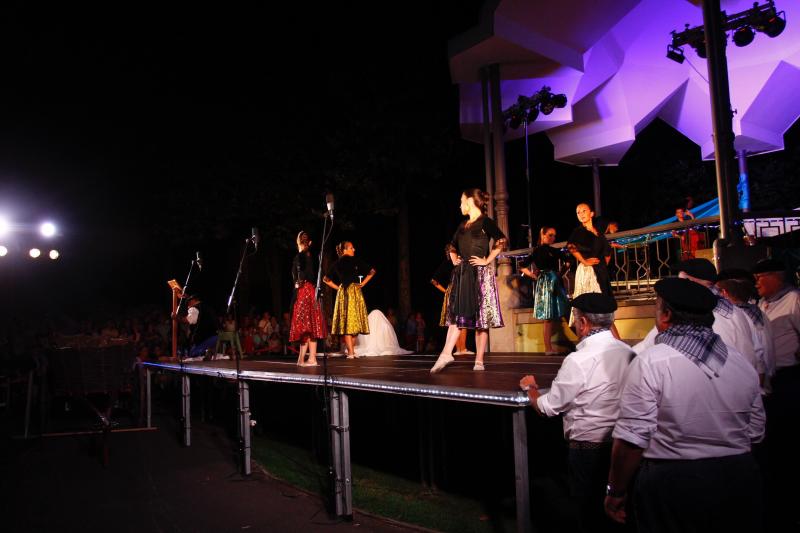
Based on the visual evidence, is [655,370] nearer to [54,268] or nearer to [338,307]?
[338,307]

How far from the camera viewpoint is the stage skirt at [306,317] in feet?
30.0

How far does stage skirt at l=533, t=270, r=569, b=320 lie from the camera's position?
9.85m

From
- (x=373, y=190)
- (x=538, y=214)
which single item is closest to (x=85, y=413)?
(x=373, y=190)

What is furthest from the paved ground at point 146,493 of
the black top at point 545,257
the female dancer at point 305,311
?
the black top at point 545,257

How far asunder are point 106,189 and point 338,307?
18616 mm

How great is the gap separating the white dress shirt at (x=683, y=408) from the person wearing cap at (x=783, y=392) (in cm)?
224

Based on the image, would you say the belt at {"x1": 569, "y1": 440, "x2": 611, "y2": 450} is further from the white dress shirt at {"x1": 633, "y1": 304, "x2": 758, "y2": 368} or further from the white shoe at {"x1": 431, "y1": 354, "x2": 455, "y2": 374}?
the white shoe at {"x1": 431, "y1": 354, "x2": 455, "y2": 374}

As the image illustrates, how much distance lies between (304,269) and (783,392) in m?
6.39

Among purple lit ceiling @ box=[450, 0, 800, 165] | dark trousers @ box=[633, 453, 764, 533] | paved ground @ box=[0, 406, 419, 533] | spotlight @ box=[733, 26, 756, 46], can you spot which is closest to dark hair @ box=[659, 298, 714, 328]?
dark trousers @ box=[633, 453, 764, 533]

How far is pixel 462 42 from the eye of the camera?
484 inches

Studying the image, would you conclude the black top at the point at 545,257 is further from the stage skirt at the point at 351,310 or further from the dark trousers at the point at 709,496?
the dark trousers at the point at 709,496

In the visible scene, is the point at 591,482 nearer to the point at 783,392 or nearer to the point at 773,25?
the point at 783,392

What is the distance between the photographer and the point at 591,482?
3756 mm

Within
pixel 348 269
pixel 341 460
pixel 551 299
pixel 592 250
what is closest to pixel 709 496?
pixel 341 460
